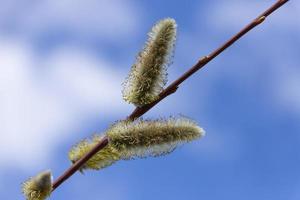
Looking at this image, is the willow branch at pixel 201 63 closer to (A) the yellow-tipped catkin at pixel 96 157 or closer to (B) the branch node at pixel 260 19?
(B) the branch node at pixel 260 19

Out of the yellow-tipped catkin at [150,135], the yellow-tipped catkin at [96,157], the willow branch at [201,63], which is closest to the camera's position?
the willow branch at [201,63]

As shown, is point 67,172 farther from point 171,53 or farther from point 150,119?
point 171,53

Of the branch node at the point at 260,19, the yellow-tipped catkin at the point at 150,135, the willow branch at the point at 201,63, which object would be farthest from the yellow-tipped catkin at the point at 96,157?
the branch node at the point at 260,19

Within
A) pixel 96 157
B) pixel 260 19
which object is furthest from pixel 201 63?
pixel 96 157

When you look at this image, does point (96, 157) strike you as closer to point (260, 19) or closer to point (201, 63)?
point (201, 63)

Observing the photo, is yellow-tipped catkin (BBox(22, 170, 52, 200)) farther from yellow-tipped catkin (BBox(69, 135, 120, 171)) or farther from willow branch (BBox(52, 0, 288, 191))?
yellow-tipped catkin (BBox(69, 135, 120, 171))

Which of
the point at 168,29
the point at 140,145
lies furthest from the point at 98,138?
the point at 168,29
